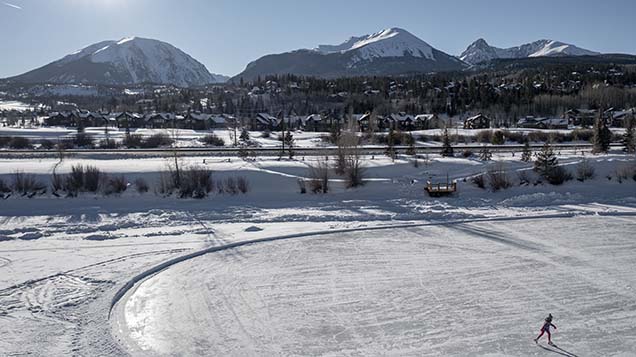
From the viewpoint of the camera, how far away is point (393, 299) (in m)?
12.9

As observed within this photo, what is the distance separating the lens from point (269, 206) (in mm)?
28969

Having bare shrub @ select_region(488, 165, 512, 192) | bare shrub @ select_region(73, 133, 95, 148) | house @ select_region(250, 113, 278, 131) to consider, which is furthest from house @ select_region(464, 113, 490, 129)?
bare shrub @ select_region(73, 133, 95, 148)

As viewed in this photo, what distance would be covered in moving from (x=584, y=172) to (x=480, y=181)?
27.5 feet

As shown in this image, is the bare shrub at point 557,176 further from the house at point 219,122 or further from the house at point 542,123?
the house at point 219,122

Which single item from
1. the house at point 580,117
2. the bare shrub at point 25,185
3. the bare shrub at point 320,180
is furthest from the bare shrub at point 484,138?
the bare shrub at point 25,185

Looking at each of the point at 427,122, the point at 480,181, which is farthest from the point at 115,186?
the point at 427,122

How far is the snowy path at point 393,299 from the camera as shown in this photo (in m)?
10.5

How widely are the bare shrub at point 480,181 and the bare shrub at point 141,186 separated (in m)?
22.3

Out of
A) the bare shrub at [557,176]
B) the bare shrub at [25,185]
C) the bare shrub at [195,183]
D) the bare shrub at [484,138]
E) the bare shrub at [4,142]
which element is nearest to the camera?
the bare shrub at [25,185]

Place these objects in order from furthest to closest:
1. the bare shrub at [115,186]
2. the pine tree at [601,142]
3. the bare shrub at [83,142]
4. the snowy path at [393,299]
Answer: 1. the bare shrub at [83,142]
2. the pine tree at [601,142]
3. the bare shrub at [115,186]
4. the snowy path at [393,299]

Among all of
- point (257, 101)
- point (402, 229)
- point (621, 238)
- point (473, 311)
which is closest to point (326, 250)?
point (402, 229)

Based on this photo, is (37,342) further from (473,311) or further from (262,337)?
(473,311)

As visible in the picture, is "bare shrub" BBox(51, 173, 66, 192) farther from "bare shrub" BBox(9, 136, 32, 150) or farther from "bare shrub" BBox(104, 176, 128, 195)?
"bare shrub" BBox(9, 136, 32, 150)

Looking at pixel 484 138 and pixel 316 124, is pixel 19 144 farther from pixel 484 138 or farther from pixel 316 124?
pixel 484 138
